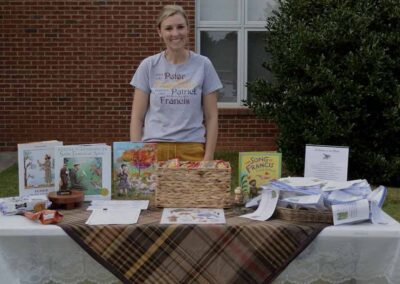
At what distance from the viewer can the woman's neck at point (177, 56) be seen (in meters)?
3.12

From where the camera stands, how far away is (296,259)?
8.04 feet

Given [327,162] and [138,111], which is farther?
[138,111]

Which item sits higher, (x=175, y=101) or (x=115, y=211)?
(x=175, y=101)

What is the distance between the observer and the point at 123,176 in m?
2.90

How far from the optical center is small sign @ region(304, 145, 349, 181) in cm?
276

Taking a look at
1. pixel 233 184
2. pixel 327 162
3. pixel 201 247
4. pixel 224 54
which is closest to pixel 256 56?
pixel 224 54

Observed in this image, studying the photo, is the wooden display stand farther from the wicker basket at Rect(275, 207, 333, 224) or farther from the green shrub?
the green shrub

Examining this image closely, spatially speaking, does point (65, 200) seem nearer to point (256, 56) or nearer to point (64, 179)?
point (64, 179)

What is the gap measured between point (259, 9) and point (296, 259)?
685 centimetres

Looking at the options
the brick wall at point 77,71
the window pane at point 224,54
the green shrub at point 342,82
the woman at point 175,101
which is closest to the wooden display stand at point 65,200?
the woman at point 175,101

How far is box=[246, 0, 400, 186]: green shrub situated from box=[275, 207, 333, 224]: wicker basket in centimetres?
392

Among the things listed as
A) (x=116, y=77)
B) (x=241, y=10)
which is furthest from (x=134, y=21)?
(x=241, y=10)

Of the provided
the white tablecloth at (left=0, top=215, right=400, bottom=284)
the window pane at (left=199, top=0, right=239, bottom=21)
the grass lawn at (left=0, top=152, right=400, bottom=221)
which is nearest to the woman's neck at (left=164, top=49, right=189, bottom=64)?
the white tablecloth at (left=0, top=215, right=400, bottom=284)

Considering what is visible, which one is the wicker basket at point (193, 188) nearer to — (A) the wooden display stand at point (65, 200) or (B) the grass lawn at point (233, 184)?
(A) the wooden display stand at point (65, 200)
